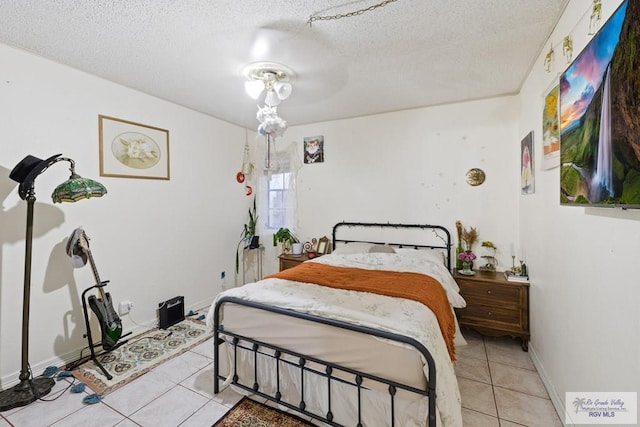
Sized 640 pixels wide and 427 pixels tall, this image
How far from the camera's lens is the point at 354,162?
3.89m

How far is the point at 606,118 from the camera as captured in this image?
115cm

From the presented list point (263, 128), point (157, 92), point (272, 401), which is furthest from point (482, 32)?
point (157, 92)

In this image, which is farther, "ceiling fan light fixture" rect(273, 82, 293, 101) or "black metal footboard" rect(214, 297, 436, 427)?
"ceiling fan light fixture" rect(273, 82, 293, 101)

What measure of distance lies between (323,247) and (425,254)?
1.45 metres

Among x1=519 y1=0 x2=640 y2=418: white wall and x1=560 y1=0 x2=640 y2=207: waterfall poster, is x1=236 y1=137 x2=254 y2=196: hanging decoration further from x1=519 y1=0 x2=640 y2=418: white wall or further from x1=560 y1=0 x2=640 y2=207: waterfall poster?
x1=560 y1=0 x2=640 y2=207: waterfall poster

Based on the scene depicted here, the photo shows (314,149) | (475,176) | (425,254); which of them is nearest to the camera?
(425,254)

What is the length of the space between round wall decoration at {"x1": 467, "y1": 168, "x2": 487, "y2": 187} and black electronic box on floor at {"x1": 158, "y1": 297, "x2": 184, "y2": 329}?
3.67m

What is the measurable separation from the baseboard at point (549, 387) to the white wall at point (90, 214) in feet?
12.0

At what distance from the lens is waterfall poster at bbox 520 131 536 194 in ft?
8.08

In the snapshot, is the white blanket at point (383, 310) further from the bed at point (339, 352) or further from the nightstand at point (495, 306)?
the nightstand at point (495, 306)

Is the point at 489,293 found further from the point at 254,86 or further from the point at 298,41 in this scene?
the point at 254,86

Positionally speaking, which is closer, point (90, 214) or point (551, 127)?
point (551, 127)

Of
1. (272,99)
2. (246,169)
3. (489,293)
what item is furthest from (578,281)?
(246,169)

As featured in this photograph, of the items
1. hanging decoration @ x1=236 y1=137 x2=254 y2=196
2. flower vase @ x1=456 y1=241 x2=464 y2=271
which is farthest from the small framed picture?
flower vase @ x1=456 y1=241 x2=464 y2=271
